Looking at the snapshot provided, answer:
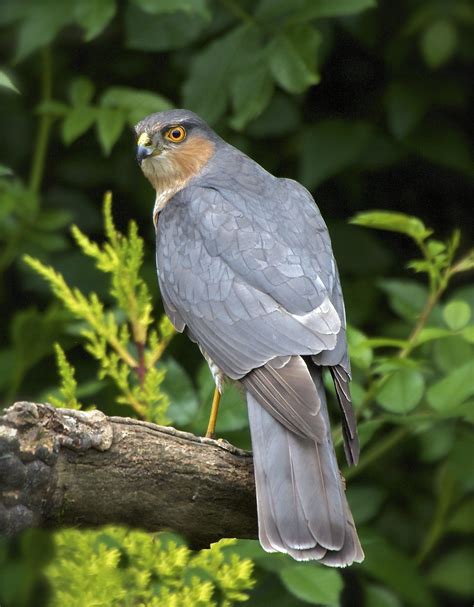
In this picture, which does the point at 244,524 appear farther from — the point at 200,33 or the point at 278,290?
the point at 200,33

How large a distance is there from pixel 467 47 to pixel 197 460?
3.31 metres

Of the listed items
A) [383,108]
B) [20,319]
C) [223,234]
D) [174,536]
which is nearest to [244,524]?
[174,536]

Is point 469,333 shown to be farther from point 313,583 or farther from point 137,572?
point 137,572

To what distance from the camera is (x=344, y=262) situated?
5875mm

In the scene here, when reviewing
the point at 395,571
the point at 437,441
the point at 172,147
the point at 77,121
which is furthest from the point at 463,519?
the point at 77,121

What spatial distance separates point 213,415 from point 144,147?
134 cm

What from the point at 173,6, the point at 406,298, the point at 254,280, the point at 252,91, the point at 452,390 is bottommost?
the point at 406,298

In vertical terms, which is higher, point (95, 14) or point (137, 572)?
point (95, 14)

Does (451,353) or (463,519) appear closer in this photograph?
(451,353)

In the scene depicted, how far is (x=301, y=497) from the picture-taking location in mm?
3389

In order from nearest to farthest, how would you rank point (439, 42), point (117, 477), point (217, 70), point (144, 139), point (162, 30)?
point (117, 477) → point (144, 139) → point (217, 70) → point (162, 30) → point (439, 42)

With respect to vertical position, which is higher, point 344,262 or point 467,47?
point 467,47

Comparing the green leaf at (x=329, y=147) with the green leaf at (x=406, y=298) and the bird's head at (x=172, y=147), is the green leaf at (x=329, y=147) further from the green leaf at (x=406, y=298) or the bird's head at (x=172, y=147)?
the green leaf at (x=406, y=298)

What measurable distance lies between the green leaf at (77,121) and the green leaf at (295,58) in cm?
80
